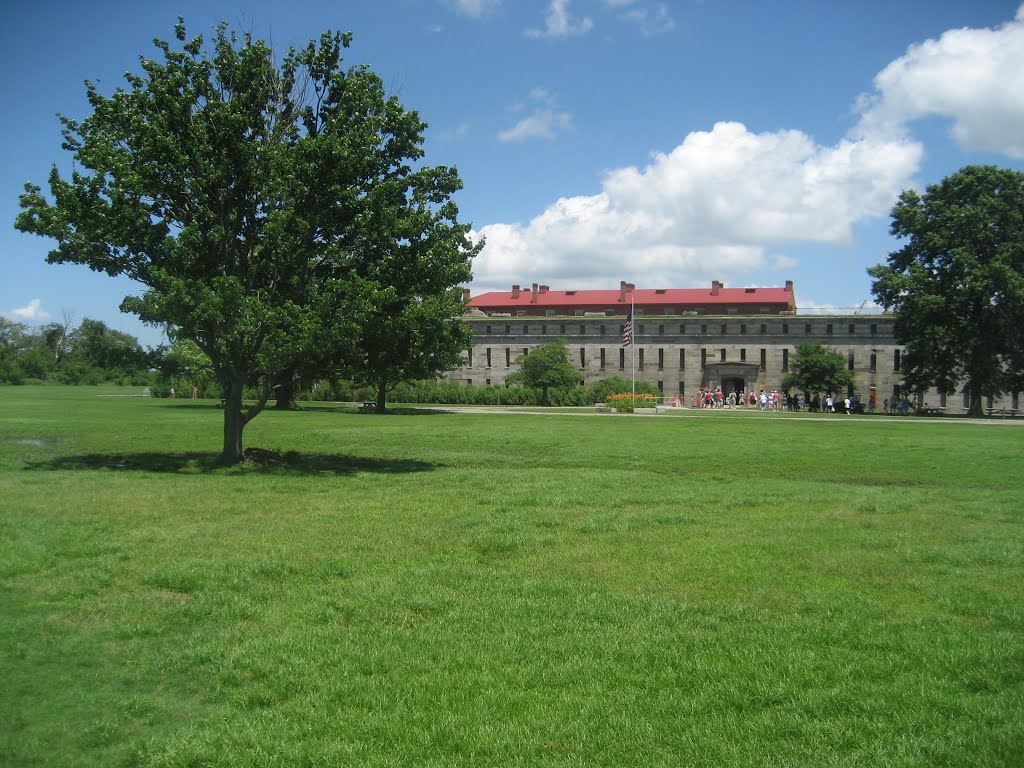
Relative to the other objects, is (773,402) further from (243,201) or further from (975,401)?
(243,201)

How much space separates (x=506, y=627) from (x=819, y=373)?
249 feet

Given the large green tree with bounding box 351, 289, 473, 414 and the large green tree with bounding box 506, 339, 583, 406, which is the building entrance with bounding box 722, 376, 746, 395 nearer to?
the large green tree with bounding box 506, 339, 583, 406

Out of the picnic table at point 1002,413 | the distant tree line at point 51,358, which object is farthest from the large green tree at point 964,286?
the distant tree line at point 51,358

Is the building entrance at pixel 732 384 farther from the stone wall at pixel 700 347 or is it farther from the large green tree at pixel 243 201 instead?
the large green tree at pixel 243 201

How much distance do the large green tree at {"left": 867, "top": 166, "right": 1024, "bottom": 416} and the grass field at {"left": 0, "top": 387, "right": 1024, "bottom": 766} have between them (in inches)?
1993

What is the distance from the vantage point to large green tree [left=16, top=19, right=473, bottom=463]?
17.9 metres

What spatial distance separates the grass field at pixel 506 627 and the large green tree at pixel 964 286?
50.6 m

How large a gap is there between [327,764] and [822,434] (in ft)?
107

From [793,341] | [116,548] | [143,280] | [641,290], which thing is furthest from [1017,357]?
[116,548]

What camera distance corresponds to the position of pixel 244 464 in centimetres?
2002

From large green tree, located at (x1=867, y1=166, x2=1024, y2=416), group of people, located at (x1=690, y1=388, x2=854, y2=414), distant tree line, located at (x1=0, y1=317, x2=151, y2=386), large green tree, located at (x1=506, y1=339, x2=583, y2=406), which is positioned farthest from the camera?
distant tree line, located at (x1=0, y1=317, x2=151, y2=386)

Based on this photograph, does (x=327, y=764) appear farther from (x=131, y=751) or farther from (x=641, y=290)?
(x=641, y=290)

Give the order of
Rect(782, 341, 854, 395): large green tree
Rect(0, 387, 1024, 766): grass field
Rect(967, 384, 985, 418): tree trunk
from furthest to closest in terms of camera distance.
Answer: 1. Rect(782, 341, 854, 395): large green tree
2. Rect(967, 384, 985, 418): tree trunk
3. Rect(0, 387, 1024, 766): grass field

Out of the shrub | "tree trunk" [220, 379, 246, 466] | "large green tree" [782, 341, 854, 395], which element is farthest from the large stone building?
"tree trunk" [220, 379, 246, 466]
